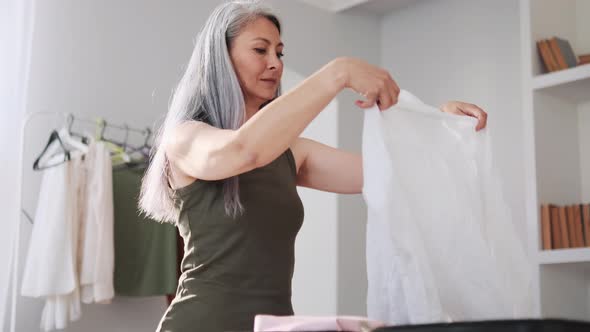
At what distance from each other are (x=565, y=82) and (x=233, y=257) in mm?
2090

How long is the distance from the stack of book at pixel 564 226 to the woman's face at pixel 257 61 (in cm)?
176

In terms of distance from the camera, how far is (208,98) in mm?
1580

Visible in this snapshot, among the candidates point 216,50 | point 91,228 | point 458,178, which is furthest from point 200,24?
point 458,178

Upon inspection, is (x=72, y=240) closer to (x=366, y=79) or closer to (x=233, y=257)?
(x=233, y=257)

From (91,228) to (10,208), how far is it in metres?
0.31

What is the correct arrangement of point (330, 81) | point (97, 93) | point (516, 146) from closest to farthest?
1. point (330, 81)
2. point (97, 93)
3. point (516, 146)

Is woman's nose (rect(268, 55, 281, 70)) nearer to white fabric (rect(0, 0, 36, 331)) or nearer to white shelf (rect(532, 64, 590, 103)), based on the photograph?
white fabric (rect(0, 0, 36, 331))

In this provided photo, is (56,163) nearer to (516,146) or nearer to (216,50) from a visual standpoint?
(216,50)

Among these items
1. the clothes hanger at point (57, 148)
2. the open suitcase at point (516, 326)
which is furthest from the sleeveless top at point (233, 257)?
the clothes hanger at point (57, 148)

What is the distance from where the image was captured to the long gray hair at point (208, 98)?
1.56m

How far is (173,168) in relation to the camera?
1.53 meters

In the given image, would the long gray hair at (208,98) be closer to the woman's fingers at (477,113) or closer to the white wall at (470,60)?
the woman's fingers at (477,113)

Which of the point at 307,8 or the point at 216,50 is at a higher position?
the point at 307,8

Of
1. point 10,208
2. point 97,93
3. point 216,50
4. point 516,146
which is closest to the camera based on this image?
point 216,50
